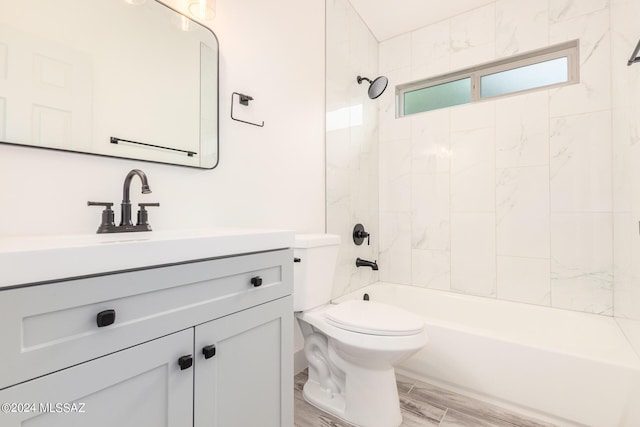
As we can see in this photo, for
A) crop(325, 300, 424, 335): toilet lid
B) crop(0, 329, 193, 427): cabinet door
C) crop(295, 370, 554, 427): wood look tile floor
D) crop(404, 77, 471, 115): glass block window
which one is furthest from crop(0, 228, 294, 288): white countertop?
crop(404, 77, 471, 115): glass block window

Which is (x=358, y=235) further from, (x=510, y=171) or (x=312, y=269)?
(x=510, y=171)

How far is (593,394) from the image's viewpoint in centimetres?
132

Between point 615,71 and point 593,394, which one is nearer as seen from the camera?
point 593,394

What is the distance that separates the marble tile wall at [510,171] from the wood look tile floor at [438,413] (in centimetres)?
83

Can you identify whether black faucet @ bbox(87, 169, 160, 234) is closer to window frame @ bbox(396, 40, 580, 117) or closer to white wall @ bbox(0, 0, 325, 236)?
white wall @ bbox(0, 0, 325, 236)

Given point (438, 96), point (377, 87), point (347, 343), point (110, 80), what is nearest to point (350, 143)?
point (377, 87)

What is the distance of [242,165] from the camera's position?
1528mm

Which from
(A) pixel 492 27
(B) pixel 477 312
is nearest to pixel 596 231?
(B) pixel 477 312

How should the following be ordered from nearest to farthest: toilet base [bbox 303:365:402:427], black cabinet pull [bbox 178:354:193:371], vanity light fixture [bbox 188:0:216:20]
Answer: black cabinet pull [bbox 178:354:193:371] < vanity light fixture [bbox 188:0:216:20] < toilet base [bbox 303:365:402:427]

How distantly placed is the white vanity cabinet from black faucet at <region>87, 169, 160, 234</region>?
352 mm

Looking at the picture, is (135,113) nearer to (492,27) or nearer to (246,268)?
(246,268)

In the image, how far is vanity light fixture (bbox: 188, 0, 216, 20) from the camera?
1.28 m

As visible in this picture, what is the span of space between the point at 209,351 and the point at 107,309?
0.29 meters

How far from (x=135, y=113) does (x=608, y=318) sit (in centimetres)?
275
